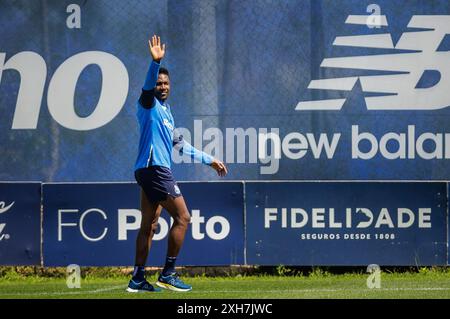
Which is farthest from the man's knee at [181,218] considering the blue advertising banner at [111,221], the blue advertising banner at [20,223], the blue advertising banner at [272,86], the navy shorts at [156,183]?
the blue advertising banner at [20,223]

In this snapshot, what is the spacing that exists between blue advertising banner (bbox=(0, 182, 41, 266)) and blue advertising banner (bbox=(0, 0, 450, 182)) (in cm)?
20

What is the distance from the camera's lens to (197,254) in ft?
39.0

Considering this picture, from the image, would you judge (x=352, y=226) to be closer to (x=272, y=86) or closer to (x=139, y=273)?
(x=272, y=86)

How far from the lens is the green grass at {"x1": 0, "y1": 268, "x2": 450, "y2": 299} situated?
33.1 ft

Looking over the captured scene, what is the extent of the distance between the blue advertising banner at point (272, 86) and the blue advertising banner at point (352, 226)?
245 mm

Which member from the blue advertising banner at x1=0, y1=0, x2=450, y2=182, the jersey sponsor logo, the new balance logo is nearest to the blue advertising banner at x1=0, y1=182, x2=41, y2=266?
the blue advertising banner at x1=0, y1=0, x2=450, y2=182

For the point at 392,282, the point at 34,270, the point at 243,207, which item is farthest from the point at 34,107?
the point at 392,282

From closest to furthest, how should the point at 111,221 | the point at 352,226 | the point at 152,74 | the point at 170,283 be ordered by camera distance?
the point at 152,74 < the point at 170,283 < the point at 352,226 < the point at 111,221

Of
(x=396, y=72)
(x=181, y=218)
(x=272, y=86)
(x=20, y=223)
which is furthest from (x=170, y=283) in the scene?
(x=396, y=72)

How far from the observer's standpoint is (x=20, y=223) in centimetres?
1191

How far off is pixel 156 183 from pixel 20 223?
2699mm

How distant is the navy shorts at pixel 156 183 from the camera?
9.77 m

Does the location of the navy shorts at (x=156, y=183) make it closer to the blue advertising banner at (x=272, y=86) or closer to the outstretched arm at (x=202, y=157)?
the outstretched arm at (x=202, y=157)

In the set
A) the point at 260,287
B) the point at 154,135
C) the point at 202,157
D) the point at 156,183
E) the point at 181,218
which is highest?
the point at 154,135
